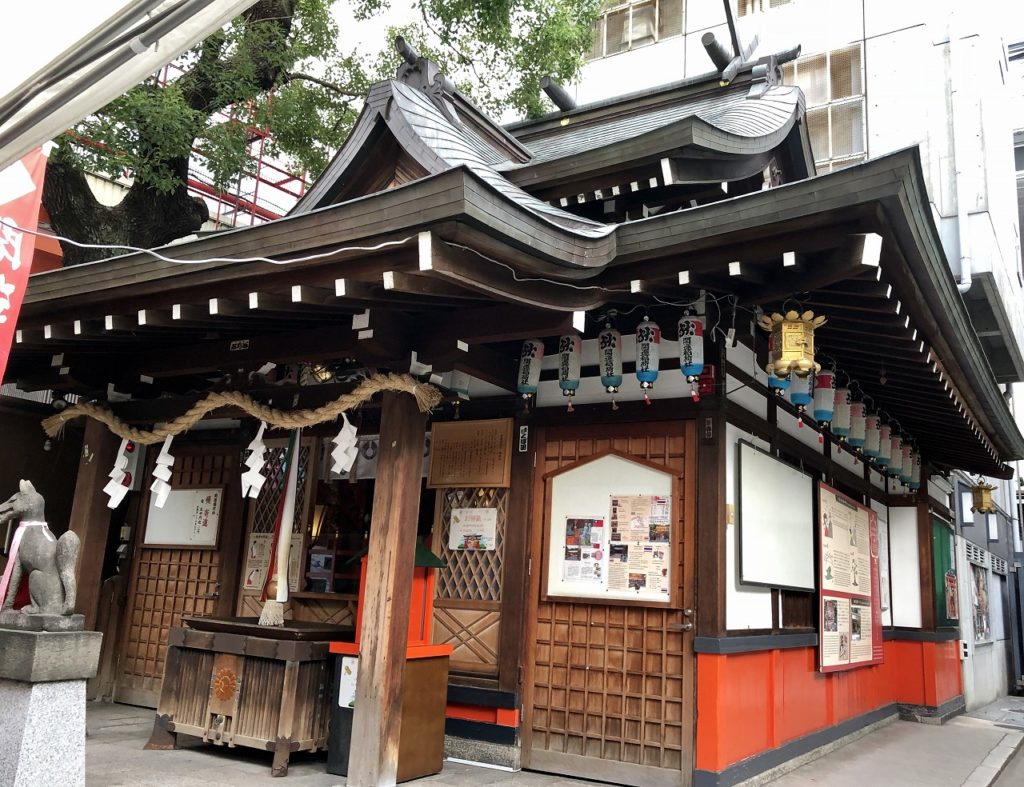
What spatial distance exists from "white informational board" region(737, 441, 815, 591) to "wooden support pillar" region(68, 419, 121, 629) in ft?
19.1

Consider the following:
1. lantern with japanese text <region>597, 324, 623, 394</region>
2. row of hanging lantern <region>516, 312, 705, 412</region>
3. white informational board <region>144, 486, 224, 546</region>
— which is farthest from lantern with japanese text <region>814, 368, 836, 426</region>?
white informational board <region>144, 486, 224, 546</region>

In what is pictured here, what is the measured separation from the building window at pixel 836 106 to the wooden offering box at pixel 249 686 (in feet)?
41.9

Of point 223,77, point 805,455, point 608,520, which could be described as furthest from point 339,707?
point 223,77

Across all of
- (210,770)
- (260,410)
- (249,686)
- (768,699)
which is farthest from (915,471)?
(210,770)

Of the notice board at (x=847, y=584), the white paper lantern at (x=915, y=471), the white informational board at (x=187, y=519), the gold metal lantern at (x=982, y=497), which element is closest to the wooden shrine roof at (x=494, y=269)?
the white informational board at (x=187, y=519)

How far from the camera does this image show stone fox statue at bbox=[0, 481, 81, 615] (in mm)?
5086

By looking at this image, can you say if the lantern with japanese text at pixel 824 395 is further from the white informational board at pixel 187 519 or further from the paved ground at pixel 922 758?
the white informational board at pixel 187 519

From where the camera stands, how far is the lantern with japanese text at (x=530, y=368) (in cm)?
666

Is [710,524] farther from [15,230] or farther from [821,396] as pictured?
[15,230]

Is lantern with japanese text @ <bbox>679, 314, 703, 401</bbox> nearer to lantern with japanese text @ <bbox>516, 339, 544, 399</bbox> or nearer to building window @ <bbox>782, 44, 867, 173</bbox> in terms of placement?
lantern with japanese text @ <bbox>516, 339, 544, 399</bbox>

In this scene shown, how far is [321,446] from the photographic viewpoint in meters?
8.29

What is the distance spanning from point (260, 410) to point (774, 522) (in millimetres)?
4521

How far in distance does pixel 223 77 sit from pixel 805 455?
860 centimetres

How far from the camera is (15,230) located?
5250 mm
